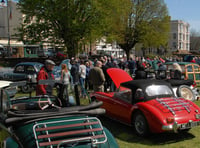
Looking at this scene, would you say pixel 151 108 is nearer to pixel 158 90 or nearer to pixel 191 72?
pixel 158 90

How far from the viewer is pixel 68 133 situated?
3.37 m

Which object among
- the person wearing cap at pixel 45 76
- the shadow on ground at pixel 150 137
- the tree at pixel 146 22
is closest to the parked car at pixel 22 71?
the person wearing cap at pixel 45 76

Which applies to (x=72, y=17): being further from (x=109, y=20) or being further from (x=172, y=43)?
(x=172, y=43)

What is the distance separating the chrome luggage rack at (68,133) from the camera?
3.23 m

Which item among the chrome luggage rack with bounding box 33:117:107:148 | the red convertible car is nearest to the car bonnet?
the red convertible car

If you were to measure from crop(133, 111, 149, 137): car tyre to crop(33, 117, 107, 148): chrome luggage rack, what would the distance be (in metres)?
2.69

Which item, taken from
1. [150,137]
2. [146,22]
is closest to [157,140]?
[150,137]

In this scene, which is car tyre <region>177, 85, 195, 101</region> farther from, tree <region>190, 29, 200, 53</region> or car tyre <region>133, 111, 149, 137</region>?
tree <region>190, 29, 200, 53</region>

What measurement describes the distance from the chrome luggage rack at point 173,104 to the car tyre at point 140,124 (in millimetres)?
543

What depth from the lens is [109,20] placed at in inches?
934

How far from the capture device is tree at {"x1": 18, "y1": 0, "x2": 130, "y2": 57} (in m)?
21.5

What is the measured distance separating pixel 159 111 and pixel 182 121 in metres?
0.55

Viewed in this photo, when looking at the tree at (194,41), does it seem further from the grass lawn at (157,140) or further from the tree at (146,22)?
the grass lawn at (157,140)

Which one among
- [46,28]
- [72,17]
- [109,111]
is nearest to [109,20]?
[72,17]
